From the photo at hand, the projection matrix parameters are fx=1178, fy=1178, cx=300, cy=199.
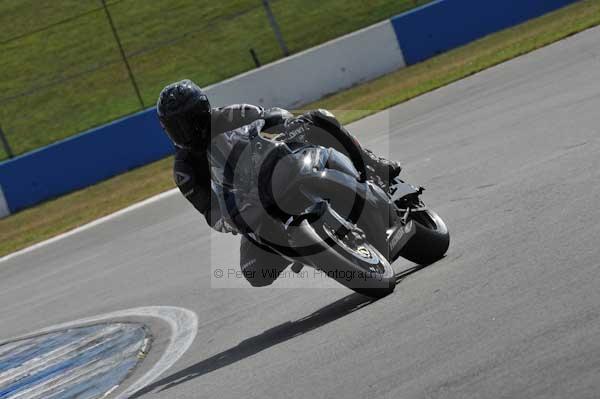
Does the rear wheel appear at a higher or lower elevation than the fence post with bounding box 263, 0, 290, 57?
higher

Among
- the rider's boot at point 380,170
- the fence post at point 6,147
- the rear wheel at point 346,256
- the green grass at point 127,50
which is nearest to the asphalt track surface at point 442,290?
the rear wheel at point 346,256

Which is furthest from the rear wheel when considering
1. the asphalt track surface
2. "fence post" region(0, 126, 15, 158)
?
"fence post" region(0, 126, 15, 158)

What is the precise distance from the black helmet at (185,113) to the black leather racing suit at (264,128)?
8 cm

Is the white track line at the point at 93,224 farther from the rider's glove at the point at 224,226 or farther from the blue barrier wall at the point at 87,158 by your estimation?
the rider's glove at the point at 224,226

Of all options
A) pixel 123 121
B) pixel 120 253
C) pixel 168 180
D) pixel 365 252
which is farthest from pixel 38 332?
pixel 123 121

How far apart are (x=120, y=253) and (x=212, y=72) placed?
14.4m

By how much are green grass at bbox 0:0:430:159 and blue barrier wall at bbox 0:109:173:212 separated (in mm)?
2997

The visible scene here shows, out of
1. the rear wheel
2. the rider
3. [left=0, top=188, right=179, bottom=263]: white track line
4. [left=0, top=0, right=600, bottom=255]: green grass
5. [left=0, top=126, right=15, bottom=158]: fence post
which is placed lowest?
[left=0, top=0, right=600, bottom=255]: green grass

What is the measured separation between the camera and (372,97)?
21.7 meters

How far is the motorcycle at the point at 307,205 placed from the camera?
7062 mm

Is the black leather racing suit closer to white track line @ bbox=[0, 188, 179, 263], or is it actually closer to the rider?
the rider

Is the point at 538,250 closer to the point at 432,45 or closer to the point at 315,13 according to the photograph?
the point at 432,45

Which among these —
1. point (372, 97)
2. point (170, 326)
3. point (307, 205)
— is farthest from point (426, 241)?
point (372, 97)

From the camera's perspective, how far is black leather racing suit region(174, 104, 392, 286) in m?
7.46
